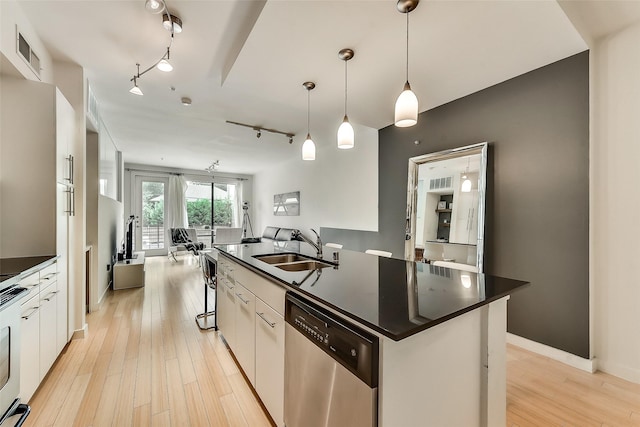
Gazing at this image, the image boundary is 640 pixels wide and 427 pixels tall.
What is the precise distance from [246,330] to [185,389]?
0.60 metres

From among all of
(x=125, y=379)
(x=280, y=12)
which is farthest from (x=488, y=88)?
(x=125, y=379)

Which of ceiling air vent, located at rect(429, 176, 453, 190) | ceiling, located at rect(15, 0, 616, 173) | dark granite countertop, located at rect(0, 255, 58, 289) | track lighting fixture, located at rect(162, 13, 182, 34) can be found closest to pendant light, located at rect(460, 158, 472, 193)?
ceiling air vent, located at rect(429, 176, 453, 190)

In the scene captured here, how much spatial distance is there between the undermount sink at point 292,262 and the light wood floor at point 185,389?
89 cm

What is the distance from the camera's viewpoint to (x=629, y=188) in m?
1.99

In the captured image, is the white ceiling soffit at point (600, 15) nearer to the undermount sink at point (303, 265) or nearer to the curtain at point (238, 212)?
the undermount sink at point (303, 265)

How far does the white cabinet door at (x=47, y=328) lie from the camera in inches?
73.2

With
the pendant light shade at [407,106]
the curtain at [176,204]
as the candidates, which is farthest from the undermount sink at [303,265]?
the curtain at [176,204]

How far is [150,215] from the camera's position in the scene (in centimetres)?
779

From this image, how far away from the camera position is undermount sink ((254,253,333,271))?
2.04 meters

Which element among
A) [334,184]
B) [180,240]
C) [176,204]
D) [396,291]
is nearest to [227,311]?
[396,291]

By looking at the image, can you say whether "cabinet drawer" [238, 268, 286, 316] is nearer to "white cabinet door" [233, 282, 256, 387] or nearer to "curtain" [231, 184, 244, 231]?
"white cabinet door" [233, 282, 256, 387]

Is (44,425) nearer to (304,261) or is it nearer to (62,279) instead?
(62,279)

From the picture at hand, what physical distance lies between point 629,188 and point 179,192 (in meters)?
8.96

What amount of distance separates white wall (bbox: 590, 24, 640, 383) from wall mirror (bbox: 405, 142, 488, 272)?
802mm
